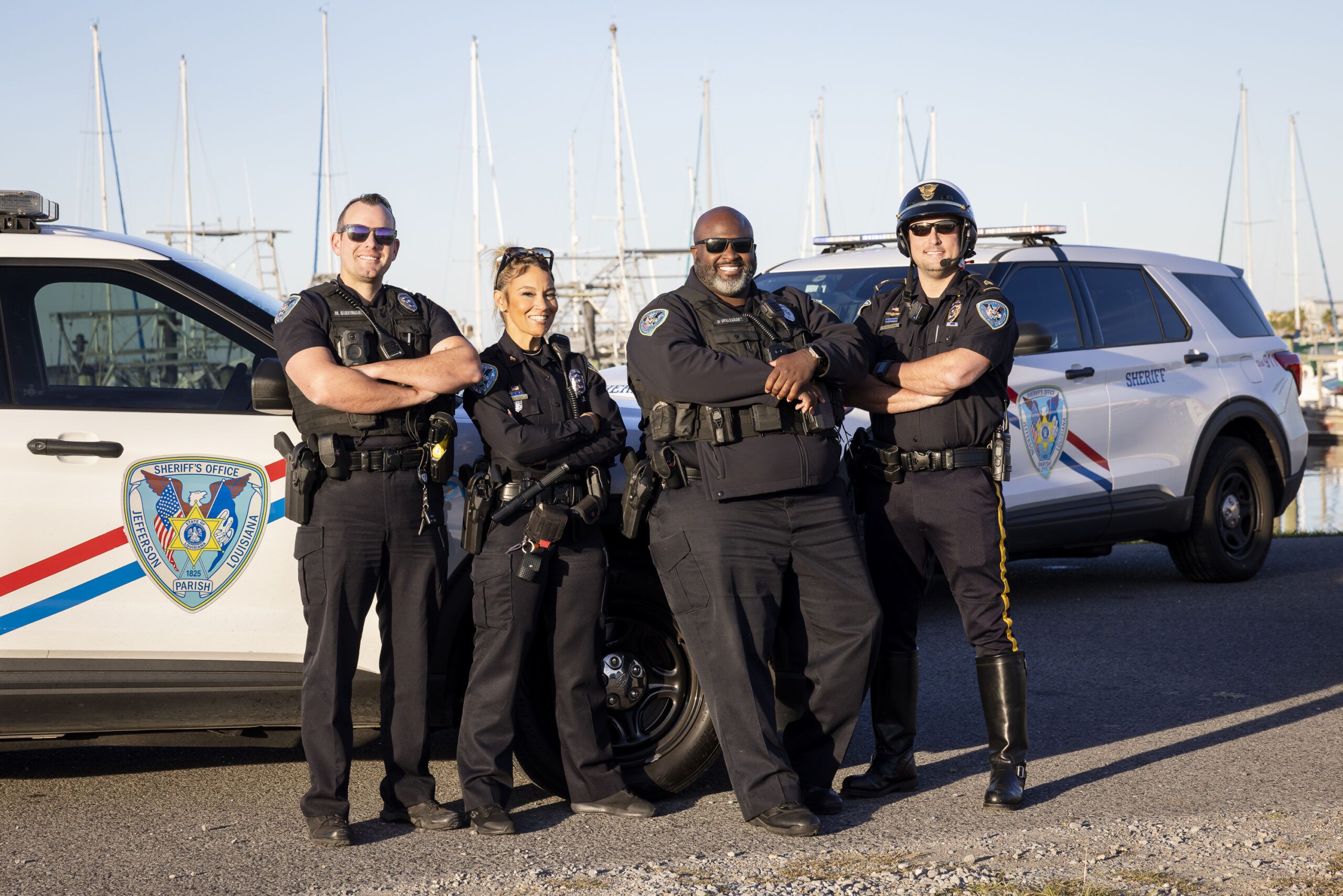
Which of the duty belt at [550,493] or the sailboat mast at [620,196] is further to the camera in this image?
the sailboat mast at [620,196]

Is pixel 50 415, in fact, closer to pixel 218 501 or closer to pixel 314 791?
pixel 218 501

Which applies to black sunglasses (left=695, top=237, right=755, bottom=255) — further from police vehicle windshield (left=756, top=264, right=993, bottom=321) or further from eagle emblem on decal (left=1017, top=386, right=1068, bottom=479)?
eagle emblem on decal (left=1017, top=386, right=1068, bottom=479)

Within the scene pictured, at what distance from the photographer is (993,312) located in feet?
14.9

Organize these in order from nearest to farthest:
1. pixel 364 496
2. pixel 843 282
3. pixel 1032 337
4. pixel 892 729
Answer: pixel 364 496
pixel 892 729
pixel 1032 337
pixel 843 282

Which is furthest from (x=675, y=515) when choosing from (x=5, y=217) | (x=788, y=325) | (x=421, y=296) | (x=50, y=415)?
(x=5, y=217)

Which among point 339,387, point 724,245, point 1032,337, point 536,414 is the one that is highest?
point 724,245

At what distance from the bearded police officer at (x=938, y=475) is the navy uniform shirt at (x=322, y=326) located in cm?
137

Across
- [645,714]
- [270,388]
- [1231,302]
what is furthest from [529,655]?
[1231,302]

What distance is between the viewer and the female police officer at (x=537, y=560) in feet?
13.7

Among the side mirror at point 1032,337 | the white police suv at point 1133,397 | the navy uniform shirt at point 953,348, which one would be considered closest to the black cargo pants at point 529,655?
the navy uniform shirt at point 953,348

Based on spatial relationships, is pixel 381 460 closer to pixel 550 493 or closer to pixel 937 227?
pixel 550 493

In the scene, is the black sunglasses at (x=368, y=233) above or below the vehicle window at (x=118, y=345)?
above

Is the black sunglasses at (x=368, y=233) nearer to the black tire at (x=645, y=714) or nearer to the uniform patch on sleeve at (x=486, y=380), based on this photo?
the uniform patch on sleeve at (x=486, y=380)

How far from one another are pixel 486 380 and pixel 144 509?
107cm
